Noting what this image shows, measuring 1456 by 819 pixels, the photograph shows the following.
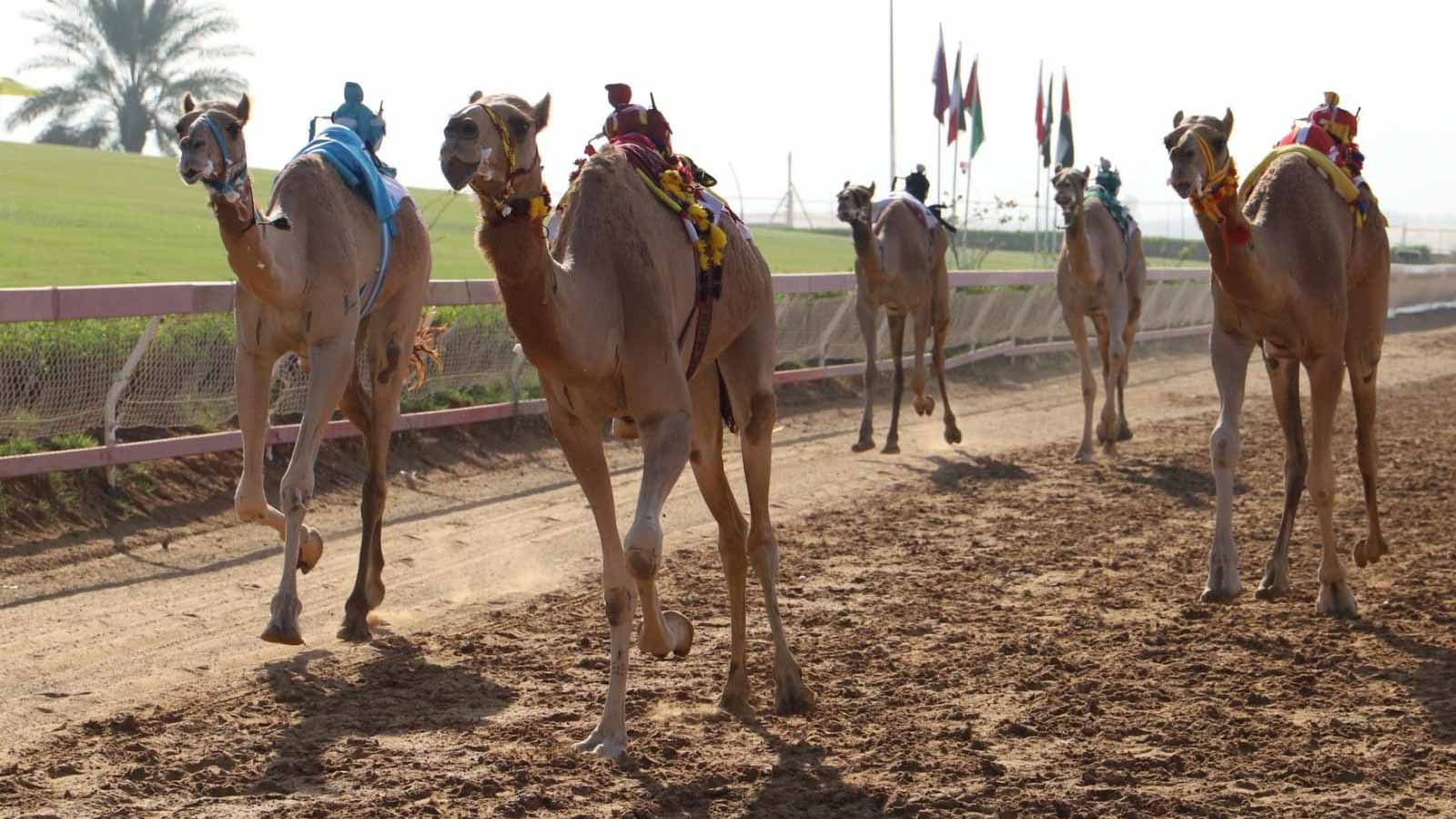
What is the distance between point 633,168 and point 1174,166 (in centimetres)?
259

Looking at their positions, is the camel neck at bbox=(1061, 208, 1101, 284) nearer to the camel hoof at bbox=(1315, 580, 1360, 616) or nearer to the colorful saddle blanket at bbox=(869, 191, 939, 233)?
the colorful saddle blanket at bbox=(869, 191, 939, 233)

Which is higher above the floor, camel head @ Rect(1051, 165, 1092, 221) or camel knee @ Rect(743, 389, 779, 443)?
camel head @ Rect(1051, 165, 1092, 221)

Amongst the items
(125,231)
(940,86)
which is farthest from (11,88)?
(940,86)

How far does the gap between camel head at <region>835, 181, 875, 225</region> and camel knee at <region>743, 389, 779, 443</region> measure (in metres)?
7.92

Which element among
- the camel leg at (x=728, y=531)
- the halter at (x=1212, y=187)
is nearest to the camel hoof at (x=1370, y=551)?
the halter at (x=1212, y=187)

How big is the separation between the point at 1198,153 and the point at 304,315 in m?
4.20

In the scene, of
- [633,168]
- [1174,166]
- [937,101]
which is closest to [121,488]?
[633,168]

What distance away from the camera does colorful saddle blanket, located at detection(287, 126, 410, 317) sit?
8.55 m

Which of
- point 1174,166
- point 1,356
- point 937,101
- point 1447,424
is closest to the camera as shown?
point 1174,166

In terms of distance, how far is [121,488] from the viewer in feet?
35.7

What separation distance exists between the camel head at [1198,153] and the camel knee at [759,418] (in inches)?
83.2

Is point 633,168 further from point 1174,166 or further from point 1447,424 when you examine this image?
point 1447,424

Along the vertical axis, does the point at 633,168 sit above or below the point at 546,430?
above

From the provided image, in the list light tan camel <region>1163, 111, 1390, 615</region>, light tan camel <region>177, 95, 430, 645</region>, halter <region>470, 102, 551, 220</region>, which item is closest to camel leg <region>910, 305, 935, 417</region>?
light tan camel <region>1163, 111, 1390, 615</region>
